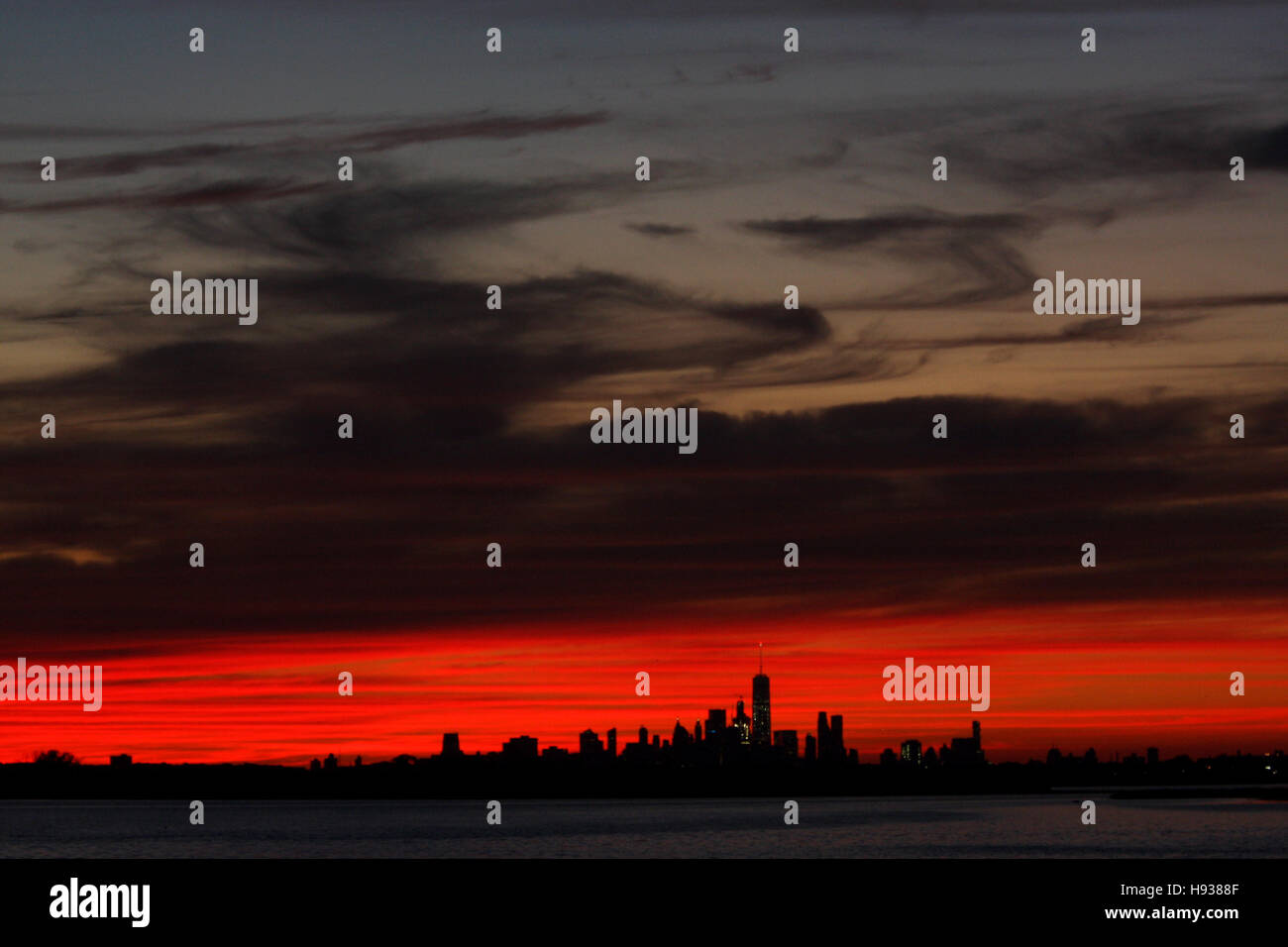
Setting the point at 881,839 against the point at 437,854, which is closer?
the point at 437,854
